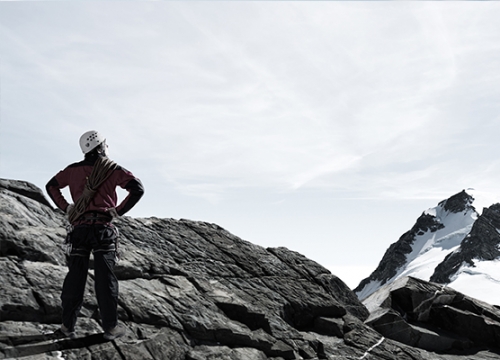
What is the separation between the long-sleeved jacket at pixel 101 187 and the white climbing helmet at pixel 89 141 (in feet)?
0.71

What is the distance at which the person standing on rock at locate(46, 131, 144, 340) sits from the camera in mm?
9016

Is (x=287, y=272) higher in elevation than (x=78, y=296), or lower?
higher

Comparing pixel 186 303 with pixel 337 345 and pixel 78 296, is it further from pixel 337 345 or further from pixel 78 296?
pixel 337 345

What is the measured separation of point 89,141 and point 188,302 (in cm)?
470

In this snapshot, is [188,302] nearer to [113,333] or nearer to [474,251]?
[113,333]

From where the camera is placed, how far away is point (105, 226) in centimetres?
930

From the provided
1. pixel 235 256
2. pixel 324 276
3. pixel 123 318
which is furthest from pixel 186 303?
pixel 324 276

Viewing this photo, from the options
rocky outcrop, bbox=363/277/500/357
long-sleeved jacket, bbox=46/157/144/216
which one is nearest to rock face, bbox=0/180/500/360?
rocky outcrop, bbox=363/277/500/357

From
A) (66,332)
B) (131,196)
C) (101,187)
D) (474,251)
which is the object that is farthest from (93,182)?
(474,251)

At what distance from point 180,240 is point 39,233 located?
445 centimetres

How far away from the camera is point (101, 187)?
927cm

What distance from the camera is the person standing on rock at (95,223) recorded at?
9.02 meters

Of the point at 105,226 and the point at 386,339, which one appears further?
the point at 386,339

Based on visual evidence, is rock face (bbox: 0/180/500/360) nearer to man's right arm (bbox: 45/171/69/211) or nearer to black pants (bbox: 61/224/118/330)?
black pants (bbox: 61/224/118/330)
